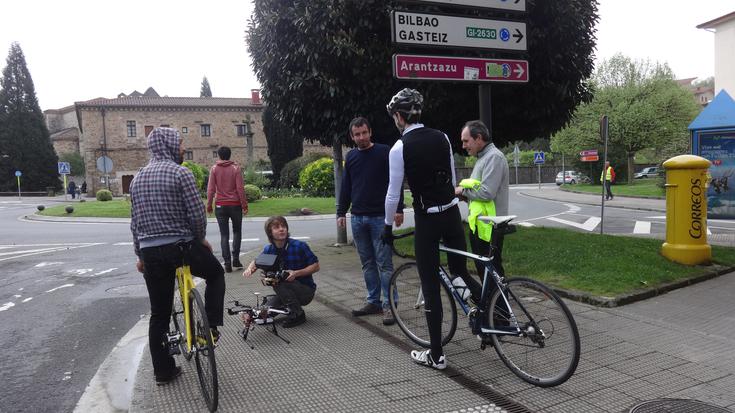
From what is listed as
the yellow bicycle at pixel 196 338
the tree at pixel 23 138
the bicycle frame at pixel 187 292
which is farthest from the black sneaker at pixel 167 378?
the tree at pixel 23 138

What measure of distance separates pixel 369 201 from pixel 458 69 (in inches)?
93.9

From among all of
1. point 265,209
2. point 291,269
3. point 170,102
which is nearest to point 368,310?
point 291,269

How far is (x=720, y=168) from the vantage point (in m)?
14.2

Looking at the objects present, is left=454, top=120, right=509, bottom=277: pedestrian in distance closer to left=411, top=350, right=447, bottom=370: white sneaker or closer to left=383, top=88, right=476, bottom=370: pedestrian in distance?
left=383, top=88, right=476, bottom=370: pedestrian in distance

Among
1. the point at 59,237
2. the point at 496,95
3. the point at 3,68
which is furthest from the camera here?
the point at 3,68

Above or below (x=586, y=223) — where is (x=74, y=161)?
above

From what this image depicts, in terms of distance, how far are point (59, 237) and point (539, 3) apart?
13.8 m

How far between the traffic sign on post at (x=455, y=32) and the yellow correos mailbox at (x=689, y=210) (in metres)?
2.80

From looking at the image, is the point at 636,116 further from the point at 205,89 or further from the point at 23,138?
the point at 205,89

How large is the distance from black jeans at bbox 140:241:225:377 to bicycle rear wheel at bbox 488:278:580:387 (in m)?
1.99

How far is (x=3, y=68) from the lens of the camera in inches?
2559

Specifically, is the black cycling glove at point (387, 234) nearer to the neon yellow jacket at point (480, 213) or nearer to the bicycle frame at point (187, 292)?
the neon yellow jacket at point (480, 213)

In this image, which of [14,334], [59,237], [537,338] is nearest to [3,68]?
[59,237]

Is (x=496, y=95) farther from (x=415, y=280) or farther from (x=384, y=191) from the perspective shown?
(x=415, y=280)
